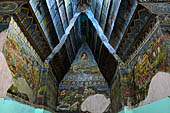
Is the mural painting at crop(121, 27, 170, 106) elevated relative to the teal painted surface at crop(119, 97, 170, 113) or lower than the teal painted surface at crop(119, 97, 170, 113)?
elevated

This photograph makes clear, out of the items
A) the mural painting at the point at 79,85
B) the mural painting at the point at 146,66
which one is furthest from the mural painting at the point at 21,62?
the mural painting at the point at 146,66

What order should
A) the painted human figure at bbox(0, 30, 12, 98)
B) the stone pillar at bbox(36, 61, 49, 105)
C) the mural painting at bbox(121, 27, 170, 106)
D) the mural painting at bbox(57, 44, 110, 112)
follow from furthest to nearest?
the mural painting at bbox(57, 44, 110, 112), the stone pillar at bbox(36, 61, 49, 105), the mural painting at bbox(121, 27, 170, 106), the painted human figure at bbox(0, 30, 12, 98)

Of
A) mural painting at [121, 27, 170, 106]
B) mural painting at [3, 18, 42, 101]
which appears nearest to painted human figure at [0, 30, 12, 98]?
mural painting at [3, 18, 42, 101]

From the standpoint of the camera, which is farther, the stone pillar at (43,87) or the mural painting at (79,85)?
the mural painting at (79,85)

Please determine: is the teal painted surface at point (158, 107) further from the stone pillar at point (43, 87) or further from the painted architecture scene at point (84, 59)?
the stone pillar at point (43, 87)

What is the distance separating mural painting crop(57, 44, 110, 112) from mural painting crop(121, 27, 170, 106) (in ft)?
8.34

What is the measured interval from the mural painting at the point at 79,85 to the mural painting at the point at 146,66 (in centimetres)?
254

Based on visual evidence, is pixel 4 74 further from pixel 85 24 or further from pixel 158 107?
pixel 85 24

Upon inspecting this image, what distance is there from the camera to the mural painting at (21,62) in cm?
474

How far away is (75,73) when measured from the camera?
10016mm

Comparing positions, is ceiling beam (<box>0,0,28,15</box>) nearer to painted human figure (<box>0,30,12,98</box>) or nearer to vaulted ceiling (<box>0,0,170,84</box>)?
vaulted ceiling (<box>0,0,170,84</box>)

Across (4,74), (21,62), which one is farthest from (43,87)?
(4,74)

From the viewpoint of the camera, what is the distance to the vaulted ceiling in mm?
5274

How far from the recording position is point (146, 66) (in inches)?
216
